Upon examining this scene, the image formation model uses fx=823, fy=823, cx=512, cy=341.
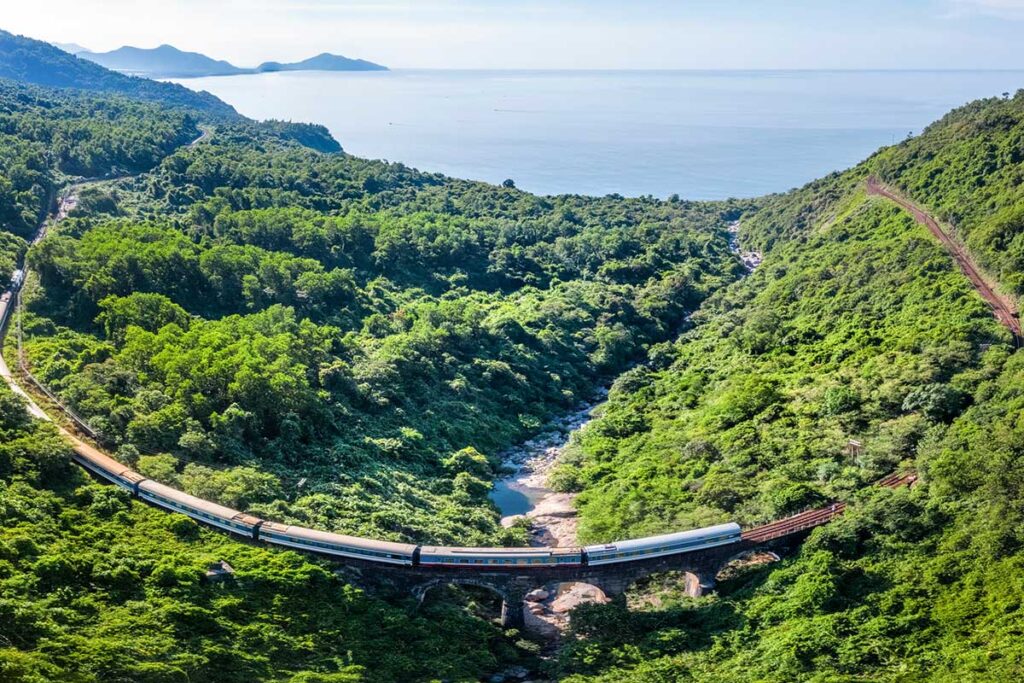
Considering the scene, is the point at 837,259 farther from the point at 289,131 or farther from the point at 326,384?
the point at 289,131

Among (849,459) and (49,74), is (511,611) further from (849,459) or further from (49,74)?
(49,74)

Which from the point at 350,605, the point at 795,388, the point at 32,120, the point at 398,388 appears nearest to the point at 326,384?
the point at 398,388

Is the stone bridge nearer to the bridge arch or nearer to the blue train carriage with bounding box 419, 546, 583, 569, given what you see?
the bridge arch

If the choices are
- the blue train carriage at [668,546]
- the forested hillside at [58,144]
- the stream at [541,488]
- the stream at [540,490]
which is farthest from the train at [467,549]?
the forested hillside at [58,144]

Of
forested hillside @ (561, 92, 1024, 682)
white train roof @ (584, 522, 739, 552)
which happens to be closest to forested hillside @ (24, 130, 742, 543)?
white train roof @ (584, 522, 739, 552)

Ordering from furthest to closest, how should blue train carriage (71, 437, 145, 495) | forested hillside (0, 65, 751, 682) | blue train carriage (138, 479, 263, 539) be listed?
1. blue train carriage (71, 437, 145, 495)
2. blue train carriage (138, 479, 263, 539)
3. forested hillside (0, 65, 751, 682)
